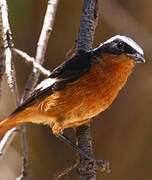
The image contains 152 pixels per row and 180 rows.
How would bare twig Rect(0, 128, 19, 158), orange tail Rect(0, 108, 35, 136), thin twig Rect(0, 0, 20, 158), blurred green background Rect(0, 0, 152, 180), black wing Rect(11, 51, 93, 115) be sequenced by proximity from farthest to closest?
1. blurred green background Rect(0, 0, 152, 180)
2. orange tail Rect(0, 108, 35, 136)
3. black wing Rect(11, 51, 93, 115)
4. bare twig Rect(0, 128, 19, 158)
5. thin twig Rect(0, 0, 20, 158)

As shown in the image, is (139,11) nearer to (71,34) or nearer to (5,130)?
(71,34)

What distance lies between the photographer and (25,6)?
6.10 metres

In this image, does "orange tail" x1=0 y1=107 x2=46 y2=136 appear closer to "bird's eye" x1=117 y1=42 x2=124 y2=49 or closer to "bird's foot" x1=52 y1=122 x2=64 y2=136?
"bird's foot" x1=52 y1=122 x2=64 y2=136

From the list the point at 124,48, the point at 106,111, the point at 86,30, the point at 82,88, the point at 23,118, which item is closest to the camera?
the point at 124,48

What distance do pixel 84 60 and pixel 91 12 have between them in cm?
53

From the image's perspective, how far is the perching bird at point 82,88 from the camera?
4.20 m

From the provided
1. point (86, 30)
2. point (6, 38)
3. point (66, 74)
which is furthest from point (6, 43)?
point (86, 30)

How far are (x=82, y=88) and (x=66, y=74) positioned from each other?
26 cm

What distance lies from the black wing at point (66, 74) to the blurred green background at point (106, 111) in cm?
151

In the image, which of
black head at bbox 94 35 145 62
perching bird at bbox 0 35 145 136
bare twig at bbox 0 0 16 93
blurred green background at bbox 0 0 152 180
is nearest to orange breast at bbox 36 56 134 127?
perching bird at bbox 0 35 145 136

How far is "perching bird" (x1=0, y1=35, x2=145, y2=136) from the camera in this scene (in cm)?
420

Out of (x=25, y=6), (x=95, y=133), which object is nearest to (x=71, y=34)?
(x=25, y=6)

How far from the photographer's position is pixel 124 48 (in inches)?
163

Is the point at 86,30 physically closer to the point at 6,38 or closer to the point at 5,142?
the point at 6,38
